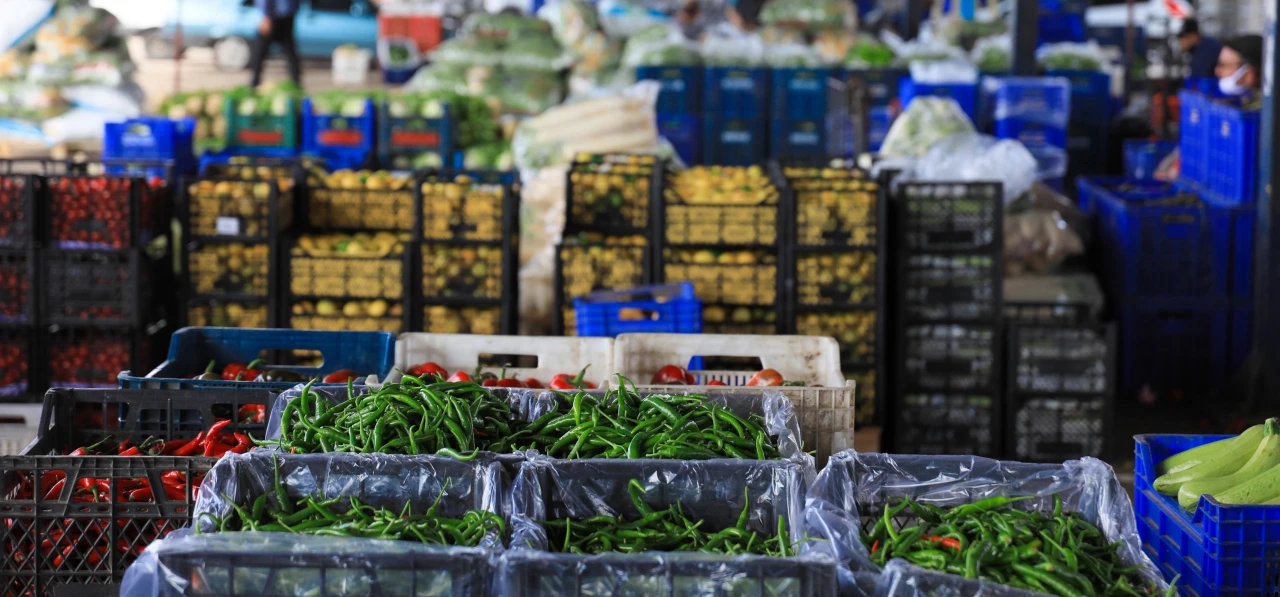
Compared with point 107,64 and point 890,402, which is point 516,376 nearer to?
point 890,402

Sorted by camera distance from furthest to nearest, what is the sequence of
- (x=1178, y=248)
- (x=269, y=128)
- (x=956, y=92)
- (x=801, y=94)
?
(x=801, y=94)
(x=956, y=92)
(x=269, y=128)
(x=1178, y=248)

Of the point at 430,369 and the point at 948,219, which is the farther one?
the point at 948,219

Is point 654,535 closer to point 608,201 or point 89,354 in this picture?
point 608,201

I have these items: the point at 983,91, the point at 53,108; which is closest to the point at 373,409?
the point at 983,91

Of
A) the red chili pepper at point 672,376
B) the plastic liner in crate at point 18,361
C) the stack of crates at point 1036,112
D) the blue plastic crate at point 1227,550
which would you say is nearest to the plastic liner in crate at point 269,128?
the plastic liner in crate at point 18,361

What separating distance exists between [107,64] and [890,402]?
9.39m

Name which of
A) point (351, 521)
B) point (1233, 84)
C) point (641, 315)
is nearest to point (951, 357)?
point (641, 315)

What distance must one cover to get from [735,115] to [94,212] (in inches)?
253

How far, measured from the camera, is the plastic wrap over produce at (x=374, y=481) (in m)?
3.22

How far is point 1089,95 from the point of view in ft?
38.0

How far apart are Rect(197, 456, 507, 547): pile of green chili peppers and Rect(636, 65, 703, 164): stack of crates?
8993mm

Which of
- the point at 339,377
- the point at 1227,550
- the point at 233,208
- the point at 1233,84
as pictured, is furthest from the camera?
the point at 1233,84

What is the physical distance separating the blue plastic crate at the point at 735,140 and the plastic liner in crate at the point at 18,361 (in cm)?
653

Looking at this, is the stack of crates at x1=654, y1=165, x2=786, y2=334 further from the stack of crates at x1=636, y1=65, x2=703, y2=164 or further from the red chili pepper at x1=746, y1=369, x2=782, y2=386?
the stack of crates at x1=636, y1=65, x2=703, y2=164
